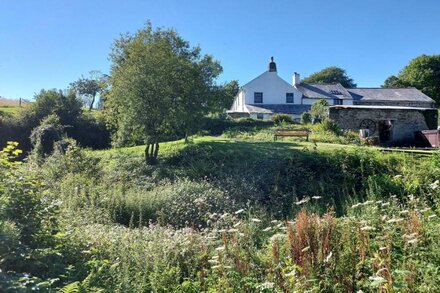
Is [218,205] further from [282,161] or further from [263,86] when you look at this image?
[263,86]

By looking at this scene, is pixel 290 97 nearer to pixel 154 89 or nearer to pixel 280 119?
pixel 280 119

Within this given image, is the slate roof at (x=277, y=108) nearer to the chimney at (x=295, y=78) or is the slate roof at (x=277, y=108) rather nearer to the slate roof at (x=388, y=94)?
the chimney at (x=295, y=78)

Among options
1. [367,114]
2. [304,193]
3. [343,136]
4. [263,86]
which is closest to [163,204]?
[304,193]

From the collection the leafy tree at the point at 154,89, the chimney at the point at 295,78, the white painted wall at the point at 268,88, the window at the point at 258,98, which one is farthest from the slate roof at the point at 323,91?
the leafy tree at the point at 154,89

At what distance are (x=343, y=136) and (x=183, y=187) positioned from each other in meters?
14.2

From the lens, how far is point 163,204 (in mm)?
8812

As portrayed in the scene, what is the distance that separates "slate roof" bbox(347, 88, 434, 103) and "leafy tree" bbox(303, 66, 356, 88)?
21040mm

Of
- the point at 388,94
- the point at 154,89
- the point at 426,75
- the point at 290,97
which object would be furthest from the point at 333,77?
the point at 154,89

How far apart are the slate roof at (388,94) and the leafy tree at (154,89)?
107ft

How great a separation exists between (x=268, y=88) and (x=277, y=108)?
2.68 metres

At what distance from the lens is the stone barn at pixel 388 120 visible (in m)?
23.8

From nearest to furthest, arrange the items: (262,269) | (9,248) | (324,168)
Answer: (9,248) → (262,269) → (324,168)

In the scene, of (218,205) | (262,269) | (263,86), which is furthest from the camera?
(263,86)

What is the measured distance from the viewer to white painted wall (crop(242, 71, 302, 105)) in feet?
129
